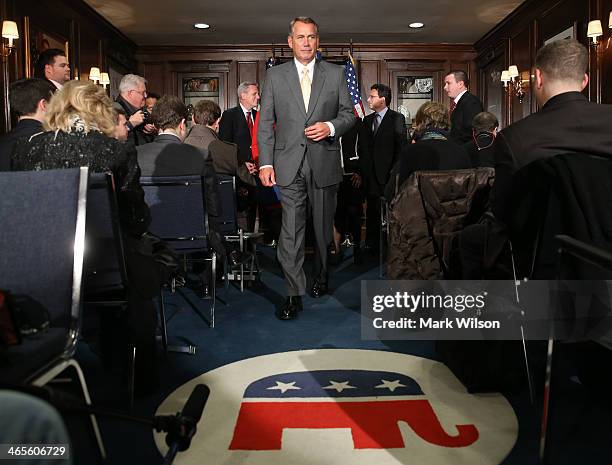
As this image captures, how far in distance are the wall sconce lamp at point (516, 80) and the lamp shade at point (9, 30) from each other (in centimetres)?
650

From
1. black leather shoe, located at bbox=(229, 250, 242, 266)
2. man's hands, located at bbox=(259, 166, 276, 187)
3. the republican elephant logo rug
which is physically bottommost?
the republican elephant logo rug

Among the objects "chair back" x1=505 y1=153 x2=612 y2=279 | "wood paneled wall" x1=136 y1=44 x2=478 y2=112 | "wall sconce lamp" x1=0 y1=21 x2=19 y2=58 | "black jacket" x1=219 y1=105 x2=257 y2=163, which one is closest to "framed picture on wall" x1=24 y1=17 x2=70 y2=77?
Answer: "wall sconce lamp" x1=0 y1=21 x2=19 y2=58

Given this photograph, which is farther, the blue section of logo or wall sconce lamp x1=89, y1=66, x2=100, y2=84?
wall sconce lamp x1=89, y1=66, x2=100, y2=84

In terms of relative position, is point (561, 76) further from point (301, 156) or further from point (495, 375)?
point (301, 156)

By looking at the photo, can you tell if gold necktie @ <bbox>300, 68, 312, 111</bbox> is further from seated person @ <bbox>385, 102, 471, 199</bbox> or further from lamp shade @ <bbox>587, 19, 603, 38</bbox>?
lamp shade @ <bbox>587, 19, 603, 38</bbox>

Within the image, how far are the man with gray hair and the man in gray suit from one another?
1.55m

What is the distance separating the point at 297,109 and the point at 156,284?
1.75 meters

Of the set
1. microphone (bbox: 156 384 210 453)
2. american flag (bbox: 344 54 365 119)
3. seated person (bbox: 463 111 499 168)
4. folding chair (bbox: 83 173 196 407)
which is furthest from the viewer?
american flag (bbox: 344 54 365 119)

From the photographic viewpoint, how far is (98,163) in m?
2.33

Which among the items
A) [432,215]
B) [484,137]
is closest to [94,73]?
[484,137]

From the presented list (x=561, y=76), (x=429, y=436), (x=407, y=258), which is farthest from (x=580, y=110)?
(x=407, y=258)

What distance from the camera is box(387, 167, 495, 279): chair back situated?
10.6ft

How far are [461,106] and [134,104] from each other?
3.00 m

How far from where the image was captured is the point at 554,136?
2072mm
